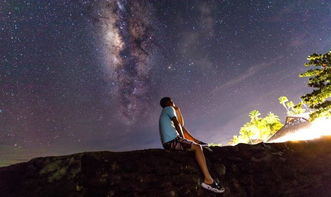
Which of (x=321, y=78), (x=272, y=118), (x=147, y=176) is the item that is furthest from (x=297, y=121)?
(x=147, y=176)

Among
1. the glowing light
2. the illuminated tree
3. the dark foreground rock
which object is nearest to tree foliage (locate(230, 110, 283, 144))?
the glowing light

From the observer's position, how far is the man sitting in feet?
12.4

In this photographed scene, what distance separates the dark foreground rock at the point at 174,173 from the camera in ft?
10.3

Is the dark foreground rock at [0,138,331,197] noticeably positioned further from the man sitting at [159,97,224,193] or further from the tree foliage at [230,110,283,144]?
the tree foliage at [230,110,283,144]

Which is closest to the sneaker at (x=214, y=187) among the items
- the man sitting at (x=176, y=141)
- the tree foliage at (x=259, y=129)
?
the man sitting at (x=176, y=141)

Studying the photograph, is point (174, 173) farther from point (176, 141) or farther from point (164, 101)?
point (164, 101)

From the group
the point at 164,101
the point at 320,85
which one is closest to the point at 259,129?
the point at 320,85

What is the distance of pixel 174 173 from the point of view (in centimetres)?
377

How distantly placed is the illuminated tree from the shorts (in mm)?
19294

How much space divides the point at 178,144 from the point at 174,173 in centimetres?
63

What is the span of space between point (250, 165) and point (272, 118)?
62056 mm

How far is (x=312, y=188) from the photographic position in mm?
4605

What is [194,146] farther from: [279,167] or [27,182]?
[27,182]

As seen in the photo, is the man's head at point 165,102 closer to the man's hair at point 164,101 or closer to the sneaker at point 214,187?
the man's hair at point 164,101
